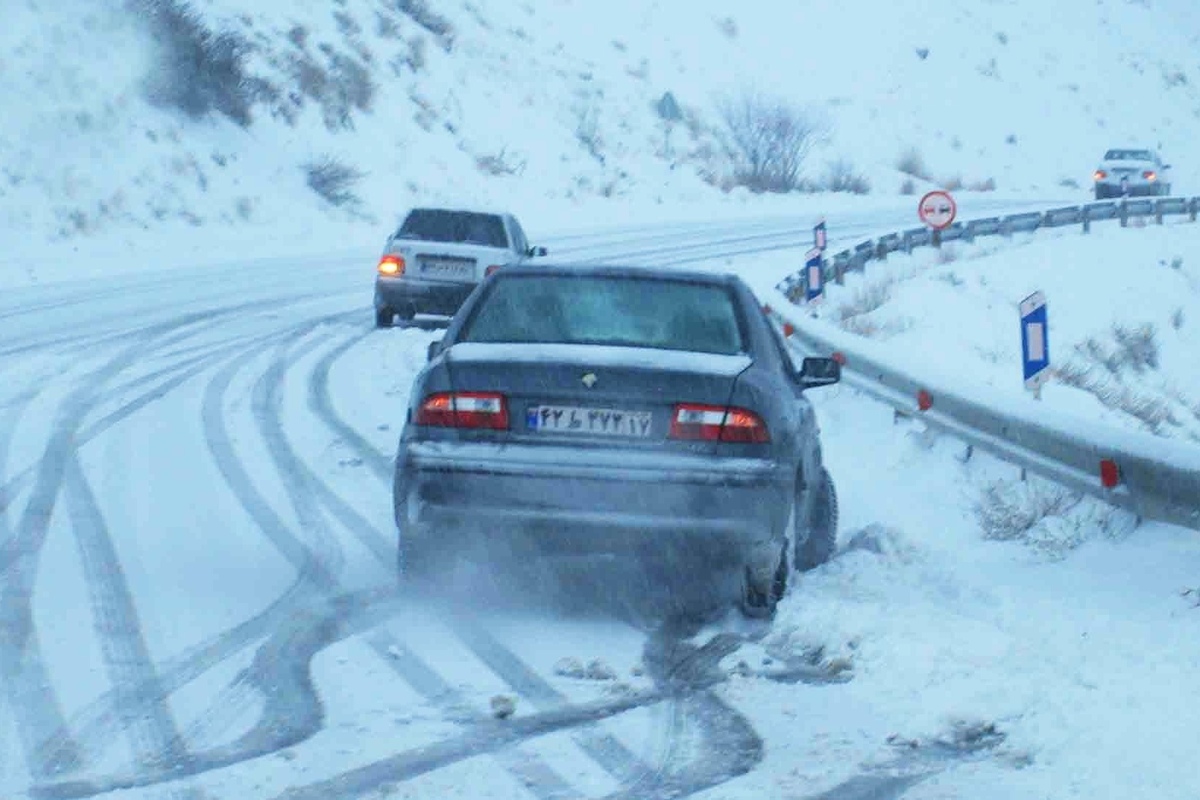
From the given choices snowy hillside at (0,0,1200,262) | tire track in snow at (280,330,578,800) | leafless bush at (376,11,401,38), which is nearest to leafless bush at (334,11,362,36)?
snowy hillside at (0,0,1200,262)

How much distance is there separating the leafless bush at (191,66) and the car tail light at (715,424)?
30.2 meters

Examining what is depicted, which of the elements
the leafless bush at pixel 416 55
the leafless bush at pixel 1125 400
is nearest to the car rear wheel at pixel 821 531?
the leafless bush at pixel 1125 400

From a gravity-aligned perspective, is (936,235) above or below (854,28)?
below

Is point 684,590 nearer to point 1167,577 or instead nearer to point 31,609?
point 1167,577

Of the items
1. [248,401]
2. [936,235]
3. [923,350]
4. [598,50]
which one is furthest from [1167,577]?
[598,50]

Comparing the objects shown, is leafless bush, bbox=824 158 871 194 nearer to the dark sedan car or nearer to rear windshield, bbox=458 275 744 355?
rear windshield, bbox=458 275 744 355

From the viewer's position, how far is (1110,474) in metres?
9.18

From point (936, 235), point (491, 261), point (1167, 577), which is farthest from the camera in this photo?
point (936, 235)

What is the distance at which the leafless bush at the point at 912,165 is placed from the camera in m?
65.8

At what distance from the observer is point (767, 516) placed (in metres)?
7.64

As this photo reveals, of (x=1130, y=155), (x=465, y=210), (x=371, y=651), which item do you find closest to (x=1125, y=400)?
(x=465, y=210)

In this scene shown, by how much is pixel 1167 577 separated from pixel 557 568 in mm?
2666

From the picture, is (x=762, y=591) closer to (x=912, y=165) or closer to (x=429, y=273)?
(x=429, y=273)

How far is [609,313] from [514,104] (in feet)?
144
